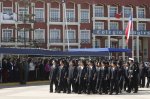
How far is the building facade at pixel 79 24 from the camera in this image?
66.4 m

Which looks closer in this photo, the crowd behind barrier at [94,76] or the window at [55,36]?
the crowd behind barrier at [94,76]

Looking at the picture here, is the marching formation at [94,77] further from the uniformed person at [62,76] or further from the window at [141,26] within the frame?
the window at [141,26]

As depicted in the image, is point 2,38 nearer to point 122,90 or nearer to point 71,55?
point 71,55

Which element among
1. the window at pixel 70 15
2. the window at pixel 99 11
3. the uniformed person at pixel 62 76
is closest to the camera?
the uniformed person at pixel 62 76

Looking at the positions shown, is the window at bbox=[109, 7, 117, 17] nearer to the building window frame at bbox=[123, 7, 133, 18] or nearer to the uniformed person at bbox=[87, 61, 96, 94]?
the building window frame at bbox=[123, 7, 133, 18]

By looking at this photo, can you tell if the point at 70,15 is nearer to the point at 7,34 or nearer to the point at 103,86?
the point at 7,34

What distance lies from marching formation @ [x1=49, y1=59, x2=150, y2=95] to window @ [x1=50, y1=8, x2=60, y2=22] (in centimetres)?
4386

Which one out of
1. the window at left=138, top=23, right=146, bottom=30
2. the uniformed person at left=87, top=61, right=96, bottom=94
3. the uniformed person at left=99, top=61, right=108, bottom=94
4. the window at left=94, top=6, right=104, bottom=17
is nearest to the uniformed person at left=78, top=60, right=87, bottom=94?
the uniformed person at left=87, top=61, right=96, bottom=94

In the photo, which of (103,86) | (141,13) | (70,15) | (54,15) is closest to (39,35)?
(54,15)

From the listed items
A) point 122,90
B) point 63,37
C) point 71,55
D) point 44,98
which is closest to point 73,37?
point 63,37

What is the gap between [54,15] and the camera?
69062mm

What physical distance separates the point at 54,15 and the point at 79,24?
14.0ft

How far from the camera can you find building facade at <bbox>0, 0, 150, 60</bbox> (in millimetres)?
66375

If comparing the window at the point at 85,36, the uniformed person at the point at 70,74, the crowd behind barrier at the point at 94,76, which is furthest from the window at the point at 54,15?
the uniformed person at the point at 70,74
